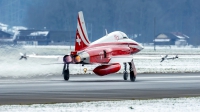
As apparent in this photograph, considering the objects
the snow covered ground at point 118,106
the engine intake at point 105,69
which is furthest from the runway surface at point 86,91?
the engine intake at point 105,69

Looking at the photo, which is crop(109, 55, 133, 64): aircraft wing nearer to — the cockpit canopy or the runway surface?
the cockpit canopy

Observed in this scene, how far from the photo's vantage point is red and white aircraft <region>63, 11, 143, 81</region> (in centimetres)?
4515

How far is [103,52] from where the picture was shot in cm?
→ 4669

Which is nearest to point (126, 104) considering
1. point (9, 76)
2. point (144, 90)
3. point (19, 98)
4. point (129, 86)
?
point (19, 98)

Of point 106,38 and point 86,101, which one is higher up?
point 106,38

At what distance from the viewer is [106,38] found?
47562mm

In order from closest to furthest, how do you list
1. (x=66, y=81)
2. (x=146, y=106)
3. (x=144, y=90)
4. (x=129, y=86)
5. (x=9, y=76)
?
(x=146, y=106)
(x=144, y=90)
(x=129, y=86)
(x=66, y=81)
(x=9, y=76)

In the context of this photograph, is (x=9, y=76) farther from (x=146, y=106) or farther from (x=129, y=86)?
(x=146, y=106)

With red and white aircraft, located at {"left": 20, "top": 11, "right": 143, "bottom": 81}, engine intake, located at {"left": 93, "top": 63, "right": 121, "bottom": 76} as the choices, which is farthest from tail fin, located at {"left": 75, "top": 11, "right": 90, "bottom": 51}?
engine intake, located at {"left": 93, "top": 63, "right": 121, "bottom": 76}

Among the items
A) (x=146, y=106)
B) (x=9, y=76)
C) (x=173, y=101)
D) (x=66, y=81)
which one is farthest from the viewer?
(x=9, y=76)

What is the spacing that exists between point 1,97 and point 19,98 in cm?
85

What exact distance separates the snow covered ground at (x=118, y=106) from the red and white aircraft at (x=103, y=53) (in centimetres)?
1500

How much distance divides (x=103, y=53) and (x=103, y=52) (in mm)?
86

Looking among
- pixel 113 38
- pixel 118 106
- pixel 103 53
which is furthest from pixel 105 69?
pixel 118 106
